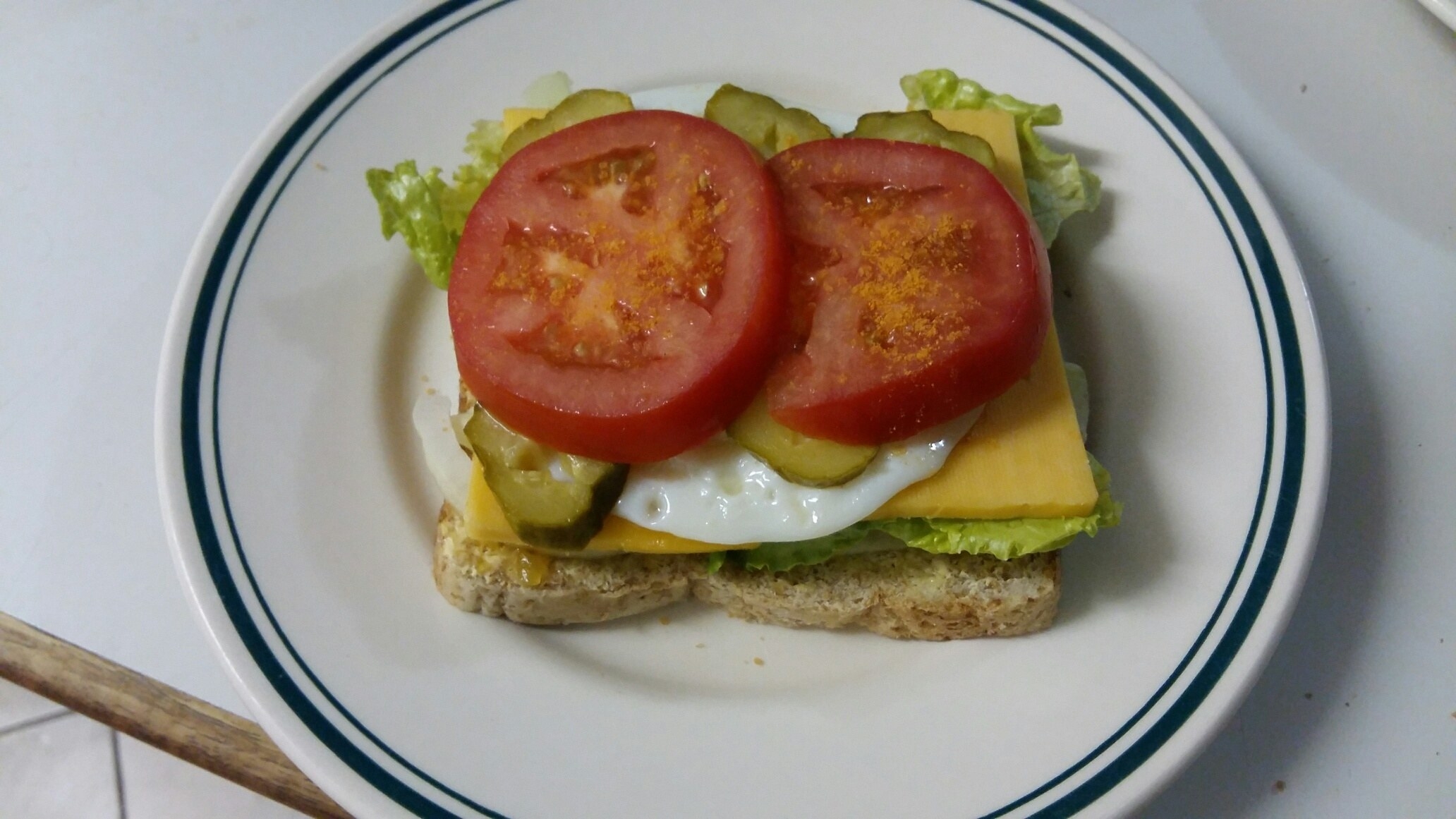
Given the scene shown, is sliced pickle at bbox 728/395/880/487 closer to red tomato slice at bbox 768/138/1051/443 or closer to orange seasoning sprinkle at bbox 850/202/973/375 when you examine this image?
red tomato slice at bbox 768/138/1051/443

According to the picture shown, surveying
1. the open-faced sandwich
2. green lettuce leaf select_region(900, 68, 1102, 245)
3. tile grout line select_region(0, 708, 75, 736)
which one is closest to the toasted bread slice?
the open-faced sandwich

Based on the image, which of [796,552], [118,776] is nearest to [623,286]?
[796,552]

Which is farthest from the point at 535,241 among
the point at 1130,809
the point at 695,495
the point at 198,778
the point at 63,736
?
the point at 63,736

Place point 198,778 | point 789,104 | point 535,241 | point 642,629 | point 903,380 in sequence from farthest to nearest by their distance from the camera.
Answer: point 198,778 < point 789,104 < point 642,629 < point 535,241 < point 903,380

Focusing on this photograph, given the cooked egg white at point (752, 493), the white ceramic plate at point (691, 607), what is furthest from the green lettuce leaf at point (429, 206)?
the cooked egg white at point (752, 493)

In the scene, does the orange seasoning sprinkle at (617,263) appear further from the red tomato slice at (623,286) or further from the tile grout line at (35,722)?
the tile grout line at (35,722)

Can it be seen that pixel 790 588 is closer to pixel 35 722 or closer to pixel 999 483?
pixel 999 483

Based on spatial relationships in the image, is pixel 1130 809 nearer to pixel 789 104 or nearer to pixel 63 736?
pixel 789 104
